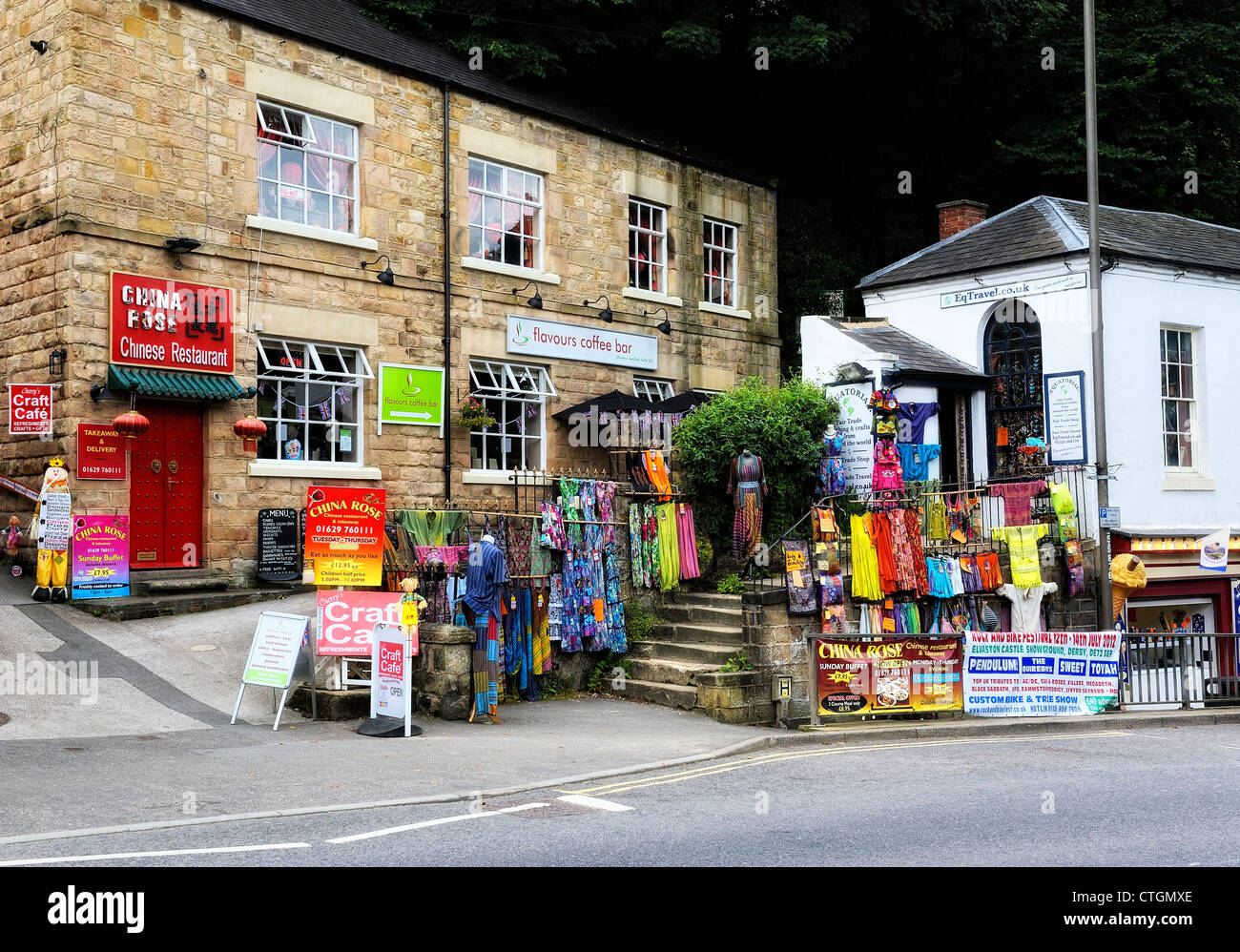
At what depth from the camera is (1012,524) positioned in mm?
18562

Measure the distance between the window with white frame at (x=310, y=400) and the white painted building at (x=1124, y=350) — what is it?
Result: 8.13 meters

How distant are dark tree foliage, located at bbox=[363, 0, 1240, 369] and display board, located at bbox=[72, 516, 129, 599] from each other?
488 inches

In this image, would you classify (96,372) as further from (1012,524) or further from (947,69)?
(947,69)

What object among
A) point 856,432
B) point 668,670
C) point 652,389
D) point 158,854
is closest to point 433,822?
point 158,854

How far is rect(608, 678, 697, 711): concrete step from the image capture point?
584 inches

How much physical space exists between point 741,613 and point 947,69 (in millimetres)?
18283

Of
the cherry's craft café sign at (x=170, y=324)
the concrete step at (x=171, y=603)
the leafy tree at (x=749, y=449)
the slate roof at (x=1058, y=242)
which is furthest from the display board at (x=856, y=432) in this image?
the cherry's craft café sign at (x=170, y=324)

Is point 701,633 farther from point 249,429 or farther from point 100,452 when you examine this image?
point 100,452

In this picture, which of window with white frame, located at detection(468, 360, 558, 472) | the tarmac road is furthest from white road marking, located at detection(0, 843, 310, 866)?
window with white frame, located at detection(468, 360, 558, 472)

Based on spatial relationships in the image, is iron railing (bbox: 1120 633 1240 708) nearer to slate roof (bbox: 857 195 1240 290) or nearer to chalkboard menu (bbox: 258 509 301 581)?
slate roof (bbox: 857 195 1240 290)

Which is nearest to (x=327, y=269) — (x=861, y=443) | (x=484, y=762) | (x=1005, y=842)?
(x=861, y=443)

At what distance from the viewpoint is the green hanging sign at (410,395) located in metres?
19.1

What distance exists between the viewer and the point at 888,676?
47.1 ft

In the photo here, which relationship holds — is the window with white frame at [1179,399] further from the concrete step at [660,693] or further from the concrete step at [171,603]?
the concrete step at [171,603]
